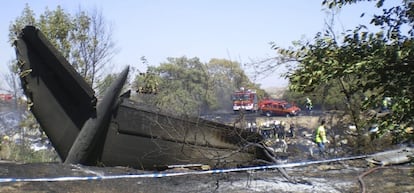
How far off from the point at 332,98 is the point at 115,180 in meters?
7.85

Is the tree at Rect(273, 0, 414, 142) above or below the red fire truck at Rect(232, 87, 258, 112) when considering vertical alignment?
below

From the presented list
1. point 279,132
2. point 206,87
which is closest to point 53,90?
point 206,87

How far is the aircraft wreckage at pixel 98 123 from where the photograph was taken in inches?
309

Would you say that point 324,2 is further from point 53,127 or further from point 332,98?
point 332,98

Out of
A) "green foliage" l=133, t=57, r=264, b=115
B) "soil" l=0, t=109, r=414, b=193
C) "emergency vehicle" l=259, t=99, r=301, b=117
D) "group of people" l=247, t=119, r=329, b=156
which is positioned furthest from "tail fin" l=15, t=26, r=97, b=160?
"emergency vehicle" l=259, t=99, r=301, b=117

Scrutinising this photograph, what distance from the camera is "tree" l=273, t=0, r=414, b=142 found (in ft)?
9.34

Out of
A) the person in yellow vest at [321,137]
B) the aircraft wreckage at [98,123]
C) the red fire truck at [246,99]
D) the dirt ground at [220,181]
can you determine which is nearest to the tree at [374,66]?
the dirt ground at [220,181]

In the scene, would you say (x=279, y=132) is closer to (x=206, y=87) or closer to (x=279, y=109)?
(x=206, y=87)

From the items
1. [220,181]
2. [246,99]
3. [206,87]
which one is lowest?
[220,181]

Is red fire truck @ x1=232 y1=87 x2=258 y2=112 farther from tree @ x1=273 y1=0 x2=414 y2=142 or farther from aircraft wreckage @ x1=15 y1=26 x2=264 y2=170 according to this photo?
tree @ x1=273 y1=0 x2=414 y2=142

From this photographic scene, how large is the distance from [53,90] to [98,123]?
1.00 metres

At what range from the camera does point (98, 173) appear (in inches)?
289

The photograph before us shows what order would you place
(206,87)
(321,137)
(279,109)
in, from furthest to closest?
1. (279,109)
2. (321,137)
3. (206,87)

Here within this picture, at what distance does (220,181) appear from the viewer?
8484mm
